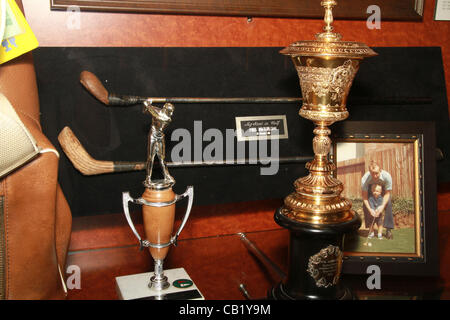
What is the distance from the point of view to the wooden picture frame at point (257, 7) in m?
1.46

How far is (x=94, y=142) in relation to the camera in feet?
4.83

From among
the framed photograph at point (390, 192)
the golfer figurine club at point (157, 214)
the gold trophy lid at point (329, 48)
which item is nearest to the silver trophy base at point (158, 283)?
the golfer figurine club at point (157, 214)

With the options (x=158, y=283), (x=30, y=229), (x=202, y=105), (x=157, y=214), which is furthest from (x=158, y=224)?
(x=202, y=105)

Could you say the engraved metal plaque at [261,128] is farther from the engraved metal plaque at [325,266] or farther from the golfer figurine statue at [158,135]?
the engraved metal plaque at [325,266]

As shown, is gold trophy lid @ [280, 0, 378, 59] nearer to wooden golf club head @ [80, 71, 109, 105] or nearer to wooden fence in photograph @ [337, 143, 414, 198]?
wooden fence in photograph @ [337, 143, 414, 198]

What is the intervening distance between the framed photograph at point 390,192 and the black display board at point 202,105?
23cm

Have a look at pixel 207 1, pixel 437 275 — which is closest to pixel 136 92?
pixel 207 1

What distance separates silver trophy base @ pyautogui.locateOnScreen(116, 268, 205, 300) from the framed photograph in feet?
1.56

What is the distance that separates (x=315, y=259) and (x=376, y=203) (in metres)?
0.36

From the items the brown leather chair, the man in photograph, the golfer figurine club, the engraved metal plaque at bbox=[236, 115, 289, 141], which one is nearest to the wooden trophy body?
the golfer figurine club

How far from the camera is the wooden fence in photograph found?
1.47m

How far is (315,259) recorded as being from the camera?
1.21m

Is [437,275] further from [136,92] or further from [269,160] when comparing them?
[136,92]
